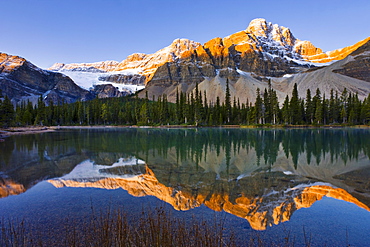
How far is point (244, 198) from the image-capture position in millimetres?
8680

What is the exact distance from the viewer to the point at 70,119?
110 metres

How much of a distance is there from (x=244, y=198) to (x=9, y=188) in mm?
9535

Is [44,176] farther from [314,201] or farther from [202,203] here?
[314,201]

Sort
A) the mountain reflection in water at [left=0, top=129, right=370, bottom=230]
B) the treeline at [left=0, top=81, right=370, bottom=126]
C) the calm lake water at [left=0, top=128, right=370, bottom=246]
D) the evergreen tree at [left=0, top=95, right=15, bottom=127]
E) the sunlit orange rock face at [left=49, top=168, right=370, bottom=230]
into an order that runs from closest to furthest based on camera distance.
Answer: the calm lake water at [left=0, top=128, right=370, bottom=246] → the sunlit orange rock face at [left=49, top=168, right=370, bottom=230] → the mountain reflection in water at [left=0, top=129, right=370, bottom=230] → the evergreen tree at [left=0, top=95, right=15, bottom=127] → the treeline at [left=0, top=81, right=370, bottom=126]

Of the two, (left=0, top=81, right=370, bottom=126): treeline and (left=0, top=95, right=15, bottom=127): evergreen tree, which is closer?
(left=0, top=95, right=15, bottom=127): evergreen tree

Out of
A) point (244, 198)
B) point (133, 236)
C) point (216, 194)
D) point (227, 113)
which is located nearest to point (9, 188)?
point (133, 236)

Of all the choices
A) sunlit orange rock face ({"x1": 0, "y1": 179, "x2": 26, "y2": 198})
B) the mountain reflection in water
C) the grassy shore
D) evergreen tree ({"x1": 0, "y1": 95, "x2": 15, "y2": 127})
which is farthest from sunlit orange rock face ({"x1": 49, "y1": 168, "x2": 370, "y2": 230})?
evergreen tree ({"x1": 0, "y1": 95, "x2": 15, "y2": 127})

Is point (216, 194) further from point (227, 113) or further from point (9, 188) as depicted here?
point (227, 113)

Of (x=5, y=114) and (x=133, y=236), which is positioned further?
(x=5, y=114)

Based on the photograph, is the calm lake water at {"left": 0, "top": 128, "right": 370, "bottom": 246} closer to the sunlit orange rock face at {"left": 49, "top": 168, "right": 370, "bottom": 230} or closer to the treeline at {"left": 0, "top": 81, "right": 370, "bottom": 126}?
the sunlit orange rock face at {"left": 49, "top": 168, "right": 370, "bottom": 230}

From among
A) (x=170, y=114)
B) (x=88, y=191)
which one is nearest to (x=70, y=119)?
→ (x=170, y=114)

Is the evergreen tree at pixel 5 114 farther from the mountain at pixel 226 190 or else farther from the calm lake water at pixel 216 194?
the mountain at pixel 226 190

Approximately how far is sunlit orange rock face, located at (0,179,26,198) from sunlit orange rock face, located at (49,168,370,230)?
129 centimetres

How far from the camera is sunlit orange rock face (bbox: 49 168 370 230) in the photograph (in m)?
7.31
